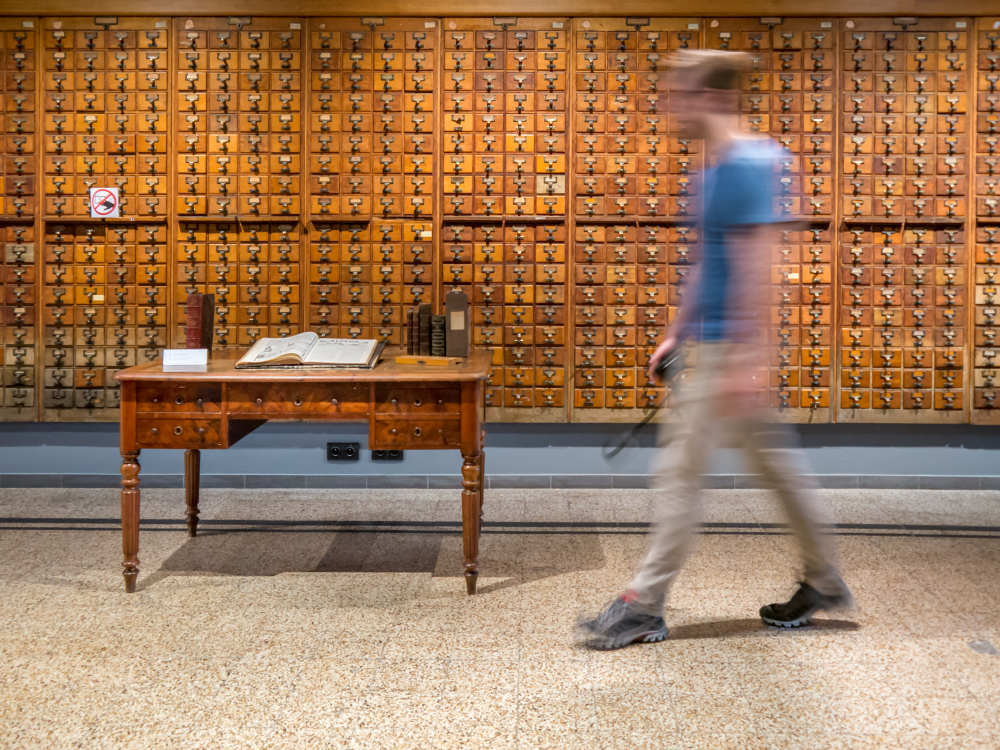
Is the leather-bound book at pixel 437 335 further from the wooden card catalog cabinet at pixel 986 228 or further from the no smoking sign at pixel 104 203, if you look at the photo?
the wooden card catalog cabinet at pixel 986 228

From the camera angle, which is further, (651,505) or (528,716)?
(651,505)

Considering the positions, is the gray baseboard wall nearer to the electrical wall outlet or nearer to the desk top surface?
the electrical wall outlet

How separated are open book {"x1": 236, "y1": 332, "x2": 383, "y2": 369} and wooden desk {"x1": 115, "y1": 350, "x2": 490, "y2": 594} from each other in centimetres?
8

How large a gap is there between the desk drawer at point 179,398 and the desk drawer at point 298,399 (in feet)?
0.18

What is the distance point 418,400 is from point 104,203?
7.97 feet

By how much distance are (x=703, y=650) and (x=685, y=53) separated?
60.5 inches

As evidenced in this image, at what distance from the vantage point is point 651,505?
400 cm

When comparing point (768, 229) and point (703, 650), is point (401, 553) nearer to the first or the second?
point (703, 650)

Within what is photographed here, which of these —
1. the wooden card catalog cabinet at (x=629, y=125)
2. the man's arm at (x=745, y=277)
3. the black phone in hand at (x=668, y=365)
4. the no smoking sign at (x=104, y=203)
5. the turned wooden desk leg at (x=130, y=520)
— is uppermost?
the wooden card catalog cabinet at (x=629, y=125)

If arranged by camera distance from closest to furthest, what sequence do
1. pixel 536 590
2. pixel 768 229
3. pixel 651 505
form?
pixel 768 229 → pixel 536 590 → pixel 651 505

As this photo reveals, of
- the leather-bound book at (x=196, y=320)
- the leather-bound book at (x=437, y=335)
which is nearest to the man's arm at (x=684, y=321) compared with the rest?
the leather-bound book at (x=437, y=335)

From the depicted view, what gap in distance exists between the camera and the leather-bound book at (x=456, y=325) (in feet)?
10.3

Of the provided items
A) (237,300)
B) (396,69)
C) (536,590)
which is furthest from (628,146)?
(536,590)

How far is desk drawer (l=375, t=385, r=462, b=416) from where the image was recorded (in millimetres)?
2715
